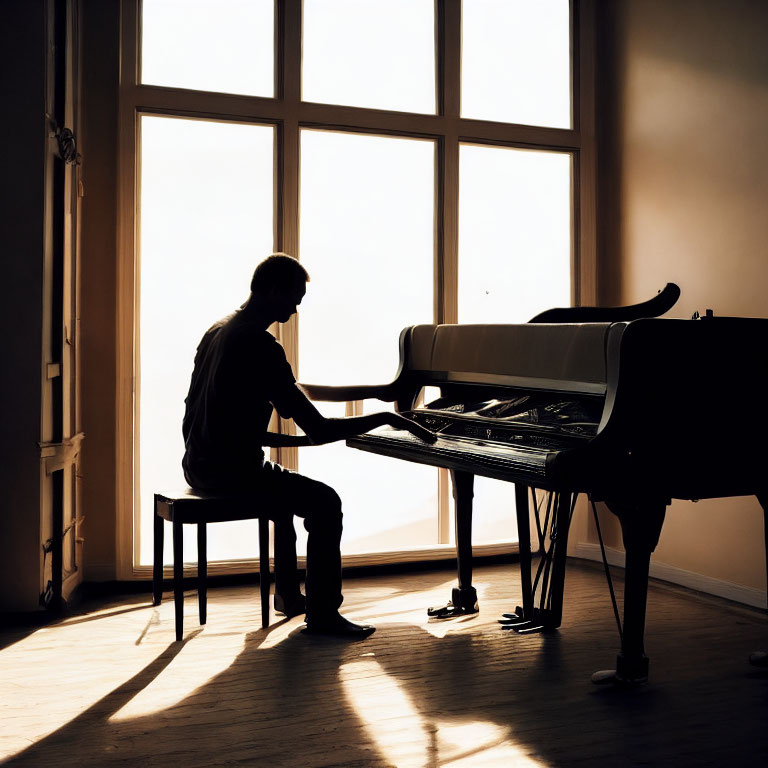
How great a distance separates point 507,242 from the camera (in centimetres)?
518

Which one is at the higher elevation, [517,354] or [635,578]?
[517,354]

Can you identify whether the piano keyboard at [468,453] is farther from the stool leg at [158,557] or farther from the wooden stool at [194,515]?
the stool leg at [158,557]

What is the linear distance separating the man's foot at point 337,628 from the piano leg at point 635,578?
3.15 feet

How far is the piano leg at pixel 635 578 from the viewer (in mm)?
2832

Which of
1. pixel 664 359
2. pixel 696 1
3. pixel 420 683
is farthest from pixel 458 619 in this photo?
pixel 696 1

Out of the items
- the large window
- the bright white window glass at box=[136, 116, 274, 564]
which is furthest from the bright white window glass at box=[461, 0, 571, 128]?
the bright white window glass at box=[136, 116, 274, 564]

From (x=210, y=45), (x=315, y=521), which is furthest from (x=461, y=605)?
(x=210, y=45)

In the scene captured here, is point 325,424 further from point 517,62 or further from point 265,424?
point 517,62

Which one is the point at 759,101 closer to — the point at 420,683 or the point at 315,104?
the point at 315,104

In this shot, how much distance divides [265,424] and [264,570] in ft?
2.03

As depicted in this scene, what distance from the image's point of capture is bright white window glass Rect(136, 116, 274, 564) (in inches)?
179

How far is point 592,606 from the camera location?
4.15m

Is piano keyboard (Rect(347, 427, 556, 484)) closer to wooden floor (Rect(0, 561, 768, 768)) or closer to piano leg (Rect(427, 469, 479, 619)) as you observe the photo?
piano leg (Rect(427, 469, 479, 619))

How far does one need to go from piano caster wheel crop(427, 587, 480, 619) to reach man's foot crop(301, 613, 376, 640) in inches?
16.9
